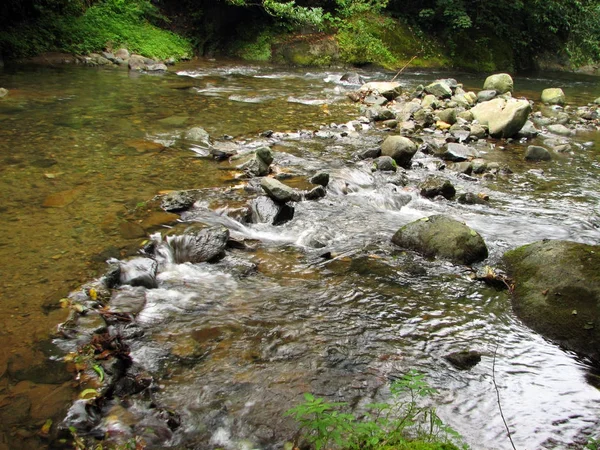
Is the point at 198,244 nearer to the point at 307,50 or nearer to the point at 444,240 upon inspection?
the point at 444,240

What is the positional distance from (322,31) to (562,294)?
1675 centimetres

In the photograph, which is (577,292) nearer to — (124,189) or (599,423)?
(599,423)

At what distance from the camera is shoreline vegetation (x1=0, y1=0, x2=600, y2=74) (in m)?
14.8

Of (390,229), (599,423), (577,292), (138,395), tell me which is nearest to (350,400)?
(138,395)

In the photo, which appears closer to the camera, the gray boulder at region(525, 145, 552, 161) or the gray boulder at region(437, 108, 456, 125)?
the gray boulder at region(525, 145, 552, 161)

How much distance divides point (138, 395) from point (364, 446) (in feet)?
4.38

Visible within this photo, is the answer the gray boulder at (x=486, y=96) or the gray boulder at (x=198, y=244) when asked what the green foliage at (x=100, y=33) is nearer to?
the gray boulder at (x=486, y=96)

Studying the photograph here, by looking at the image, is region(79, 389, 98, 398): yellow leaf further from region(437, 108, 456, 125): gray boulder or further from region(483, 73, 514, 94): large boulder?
region(483, 73, 514, 94): large boulder

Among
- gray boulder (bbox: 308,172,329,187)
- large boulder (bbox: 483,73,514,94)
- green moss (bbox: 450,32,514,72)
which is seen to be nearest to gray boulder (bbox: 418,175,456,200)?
gray boulder (bbox: 308,172,329,187)

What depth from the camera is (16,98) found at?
30.1 feet

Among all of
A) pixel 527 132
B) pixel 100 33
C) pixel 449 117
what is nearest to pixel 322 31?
pixel 100 33

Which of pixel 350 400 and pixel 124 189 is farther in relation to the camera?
pixel 124 189

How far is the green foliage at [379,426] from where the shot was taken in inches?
78.7

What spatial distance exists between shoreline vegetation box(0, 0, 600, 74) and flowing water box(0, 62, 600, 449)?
869cm
